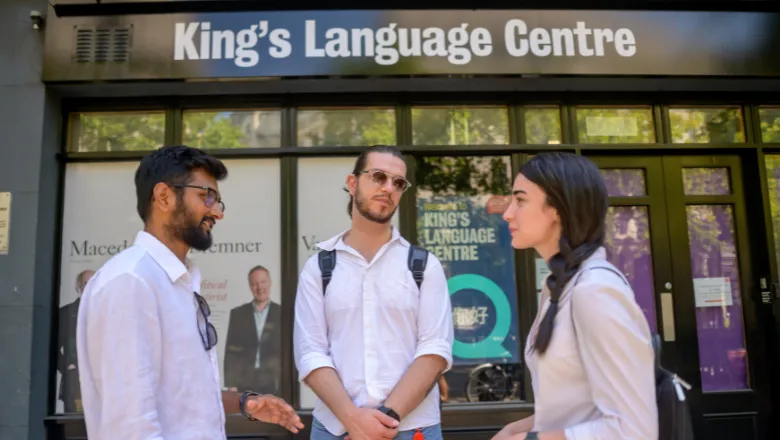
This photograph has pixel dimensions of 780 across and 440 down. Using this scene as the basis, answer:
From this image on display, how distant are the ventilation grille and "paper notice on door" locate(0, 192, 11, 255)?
1366 mm

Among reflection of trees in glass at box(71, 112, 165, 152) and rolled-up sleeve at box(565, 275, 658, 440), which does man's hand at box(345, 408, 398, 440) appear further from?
reflection of trees in glass at box(71, 112, 165, 152)

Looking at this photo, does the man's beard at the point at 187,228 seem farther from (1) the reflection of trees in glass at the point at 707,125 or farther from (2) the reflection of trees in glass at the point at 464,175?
(1) the reflection of trees in glass at the point at 707,125

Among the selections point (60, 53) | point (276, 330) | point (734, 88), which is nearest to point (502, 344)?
point (276, 330)

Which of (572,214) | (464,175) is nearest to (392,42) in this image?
(464,175)

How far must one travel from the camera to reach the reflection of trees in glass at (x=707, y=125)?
226 inches

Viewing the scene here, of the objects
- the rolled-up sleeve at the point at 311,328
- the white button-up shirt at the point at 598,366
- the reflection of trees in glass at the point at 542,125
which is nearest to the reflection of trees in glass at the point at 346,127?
the reflection of trees in glass at the point at 542,125

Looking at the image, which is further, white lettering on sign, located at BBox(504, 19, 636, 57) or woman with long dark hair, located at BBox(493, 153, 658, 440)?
white lettering on sign, located at BBox(504, 19, 636, 57)

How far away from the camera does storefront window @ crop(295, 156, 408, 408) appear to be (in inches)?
211

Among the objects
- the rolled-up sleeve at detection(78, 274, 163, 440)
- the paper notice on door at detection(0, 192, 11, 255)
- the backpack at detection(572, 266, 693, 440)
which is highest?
the paper notice on door at detection(0, 192, 11, 255)

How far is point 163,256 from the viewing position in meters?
2.06

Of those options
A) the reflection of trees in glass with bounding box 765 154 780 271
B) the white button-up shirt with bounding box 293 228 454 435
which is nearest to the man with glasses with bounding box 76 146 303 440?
the white button-up shirt with bounding box 293 228 454 435

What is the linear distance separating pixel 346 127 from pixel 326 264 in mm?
3031

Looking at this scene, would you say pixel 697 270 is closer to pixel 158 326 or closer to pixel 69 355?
pixel 158 326

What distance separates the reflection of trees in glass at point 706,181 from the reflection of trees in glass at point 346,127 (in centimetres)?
293
